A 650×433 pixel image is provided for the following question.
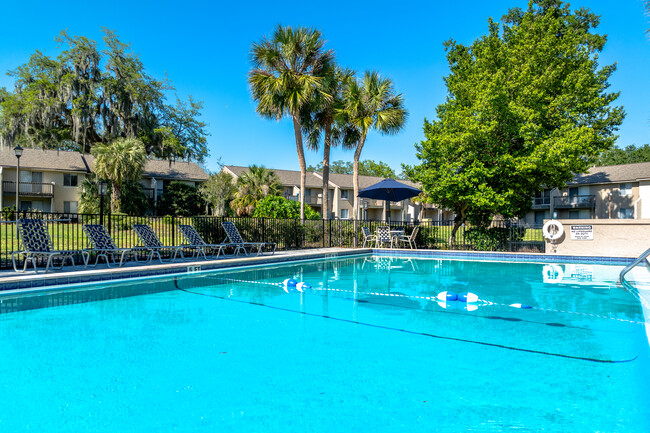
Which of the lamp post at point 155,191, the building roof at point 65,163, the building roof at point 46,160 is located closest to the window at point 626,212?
the building roof at point 65,163

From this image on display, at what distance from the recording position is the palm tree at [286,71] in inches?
664

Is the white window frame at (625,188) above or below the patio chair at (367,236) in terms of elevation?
above

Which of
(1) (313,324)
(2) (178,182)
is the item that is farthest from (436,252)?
(2) (178,182)

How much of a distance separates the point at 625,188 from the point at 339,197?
23950 mm

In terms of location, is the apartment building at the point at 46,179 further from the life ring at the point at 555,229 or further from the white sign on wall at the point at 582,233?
the white sign on wall at the point at 582,233

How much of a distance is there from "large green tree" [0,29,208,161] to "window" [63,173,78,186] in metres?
2.51

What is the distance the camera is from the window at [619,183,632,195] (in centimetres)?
3241

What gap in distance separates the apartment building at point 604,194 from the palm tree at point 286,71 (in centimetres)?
2134

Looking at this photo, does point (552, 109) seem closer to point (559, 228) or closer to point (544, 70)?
point (544, 70)

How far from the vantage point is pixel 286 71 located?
1691 cm

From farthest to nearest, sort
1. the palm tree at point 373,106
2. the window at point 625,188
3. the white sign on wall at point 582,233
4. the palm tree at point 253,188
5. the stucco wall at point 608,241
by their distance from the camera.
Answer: the window at point 625,188 < the palm tree at point 253,188 < the palm tree at point 373,106 < the white sign on wall at point 582,233 < the stucco wall at point 608,241

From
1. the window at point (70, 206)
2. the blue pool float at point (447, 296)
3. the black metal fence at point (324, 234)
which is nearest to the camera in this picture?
the blue pool float at point (447, 296)

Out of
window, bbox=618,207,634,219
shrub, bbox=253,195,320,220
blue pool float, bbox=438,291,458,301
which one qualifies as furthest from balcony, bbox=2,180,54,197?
window, bbox=618,207,634,219

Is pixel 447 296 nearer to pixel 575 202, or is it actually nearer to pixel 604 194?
pixel 604 194
